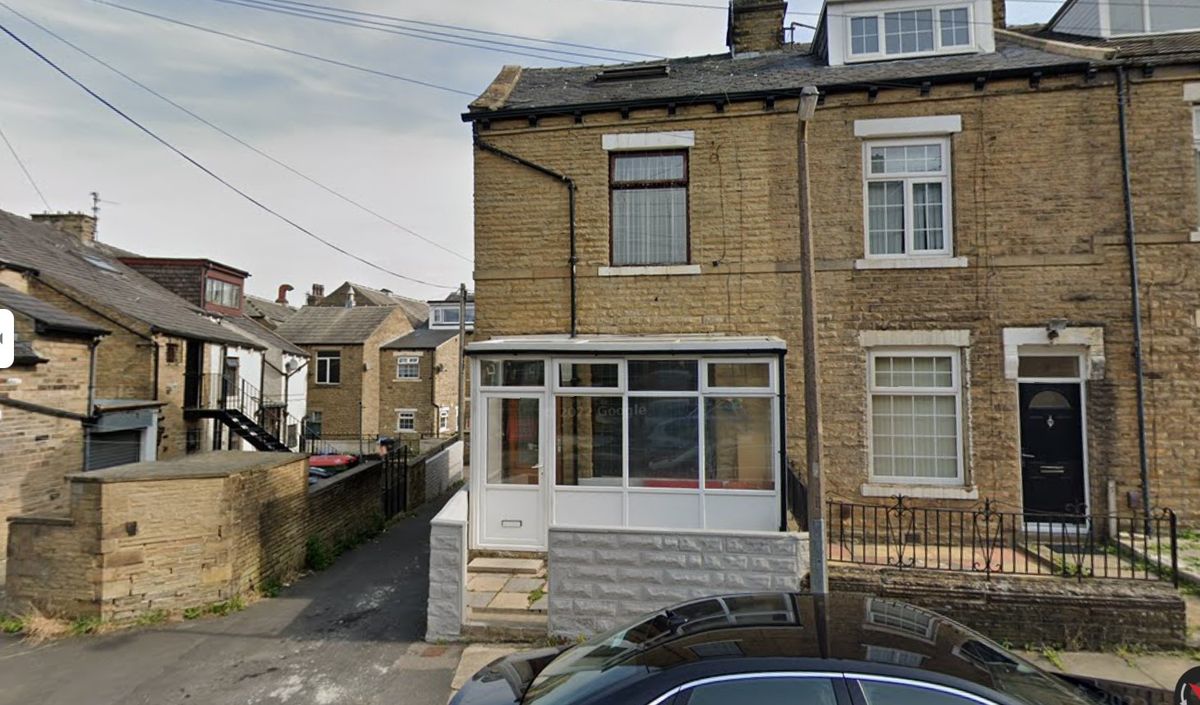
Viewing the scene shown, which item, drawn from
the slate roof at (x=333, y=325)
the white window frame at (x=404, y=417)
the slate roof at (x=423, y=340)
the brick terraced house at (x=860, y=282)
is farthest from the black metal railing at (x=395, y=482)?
the slate roof at (x=333, y=325)

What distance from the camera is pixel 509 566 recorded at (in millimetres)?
7957

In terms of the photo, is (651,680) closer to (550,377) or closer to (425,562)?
(550,377)

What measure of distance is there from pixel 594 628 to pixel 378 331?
32693mm

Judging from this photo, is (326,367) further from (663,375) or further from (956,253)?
(956,253)

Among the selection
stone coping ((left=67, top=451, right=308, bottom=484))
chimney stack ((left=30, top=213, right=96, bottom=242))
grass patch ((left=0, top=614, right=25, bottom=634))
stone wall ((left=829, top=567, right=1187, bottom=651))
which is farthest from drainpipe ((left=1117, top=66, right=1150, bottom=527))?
chimney stack ((left=30, top=213, right=96, bottom=242))

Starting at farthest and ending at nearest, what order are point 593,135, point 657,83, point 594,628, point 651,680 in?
point 657,83 → point 593,135 → point 594,628 → point 651,680

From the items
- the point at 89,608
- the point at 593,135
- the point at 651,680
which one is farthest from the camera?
the point at 593,135

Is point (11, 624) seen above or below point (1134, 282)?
below

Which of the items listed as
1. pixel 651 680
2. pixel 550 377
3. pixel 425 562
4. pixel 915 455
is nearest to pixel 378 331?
pixel 425 562

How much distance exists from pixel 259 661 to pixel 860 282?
31.1 feet

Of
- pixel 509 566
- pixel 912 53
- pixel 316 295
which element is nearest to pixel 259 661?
pixel 509 566

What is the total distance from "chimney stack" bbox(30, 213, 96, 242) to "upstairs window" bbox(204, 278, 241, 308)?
4.49 metres

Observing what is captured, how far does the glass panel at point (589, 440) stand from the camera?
8273 mm

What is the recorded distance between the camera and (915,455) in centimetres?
913
